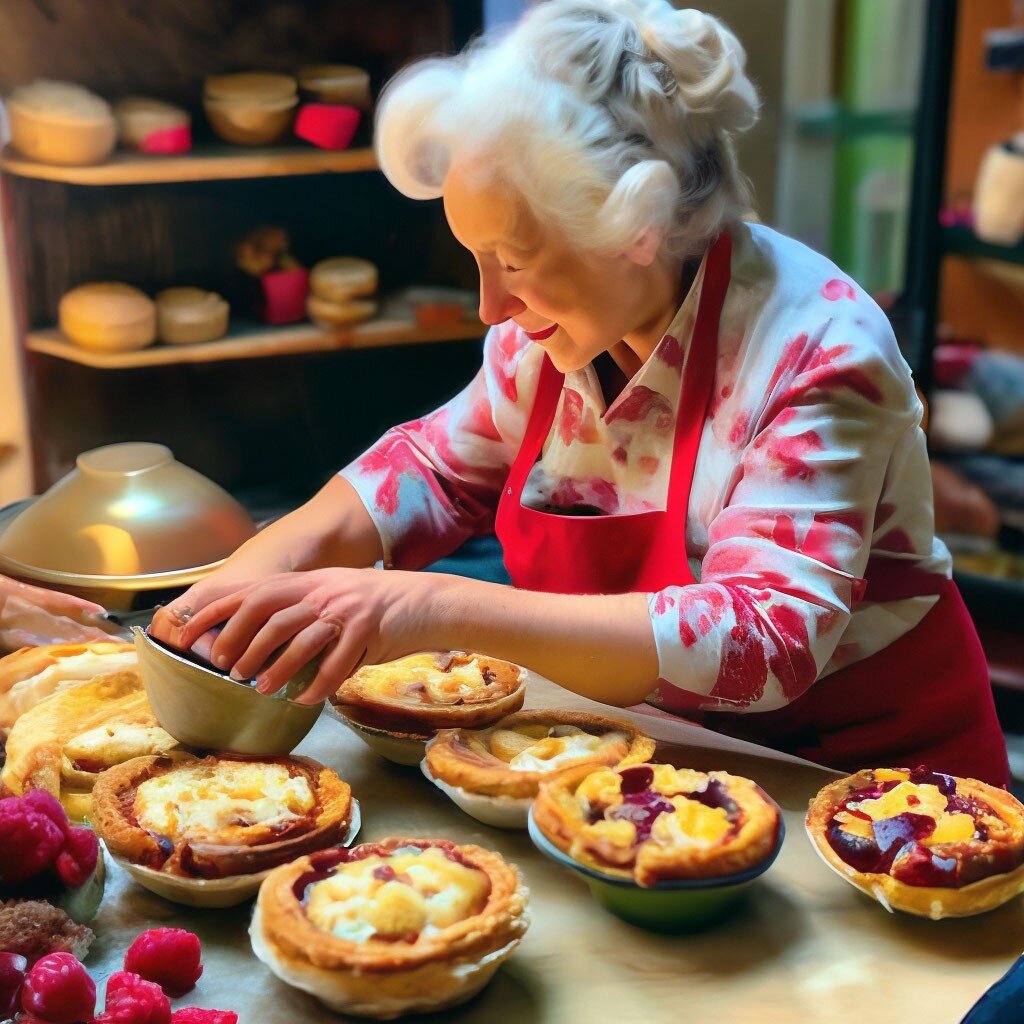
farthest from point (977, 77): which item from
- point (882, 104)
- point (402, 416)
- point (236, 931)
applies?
point (236, 931)

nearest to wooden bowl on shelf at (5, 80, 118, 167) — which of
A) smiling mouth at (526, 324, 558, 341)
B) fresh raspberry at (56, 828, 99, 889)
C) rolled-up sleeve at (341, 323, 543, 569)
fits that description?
rolled-up sleeve at (341, 323, 543, 569)

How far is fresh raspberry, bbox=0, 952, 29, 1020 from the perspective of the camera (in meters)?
0.99

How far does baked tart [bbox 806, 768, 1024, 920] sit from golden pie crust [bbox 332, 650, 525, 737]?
372mm

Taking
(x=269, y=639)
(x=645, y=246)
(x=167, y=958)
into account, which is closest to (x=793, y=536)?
(x=645, y=246)

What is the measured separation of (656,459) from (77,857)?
886 mm

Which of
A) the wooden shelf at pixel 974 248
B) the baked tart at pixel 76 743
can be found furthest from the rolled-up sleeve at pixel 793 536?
the wooden shelf at pixel 974 248

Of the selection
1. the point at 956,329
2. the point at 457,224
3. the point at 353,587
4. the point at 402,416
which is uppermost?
the point at 457,224

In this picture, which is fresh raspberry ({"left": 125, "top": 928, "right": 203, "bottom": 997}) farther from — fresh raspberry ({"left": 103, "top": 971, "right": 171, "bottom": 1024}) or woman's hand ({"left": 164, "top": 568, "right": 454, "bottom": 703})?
woman's hand ({"left": 164, "top": 568, "right": 454, "bottom": 703})

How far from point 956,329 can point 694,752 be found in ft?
8.71

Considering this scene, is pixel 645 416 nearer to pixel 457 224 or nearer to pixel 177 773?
pixel 457 224

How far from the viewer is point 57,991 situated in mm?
974

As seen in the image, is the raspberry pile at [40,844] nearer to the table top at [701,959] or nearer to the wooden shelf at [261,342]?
the table top at [701,959]

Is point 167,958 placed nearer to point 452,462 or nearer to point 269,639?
point 269,639

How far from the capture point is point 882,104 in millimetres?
3842
